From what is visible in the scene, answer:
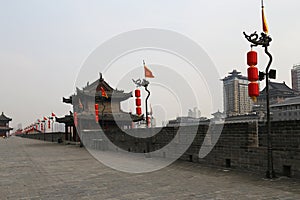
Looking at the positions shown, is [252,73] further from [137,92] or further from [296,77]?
[296,77]

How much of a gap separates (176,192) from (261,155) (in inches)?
142

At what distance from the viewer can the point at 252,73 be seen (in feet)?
25.9

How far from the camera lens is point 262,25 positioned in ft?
27.4

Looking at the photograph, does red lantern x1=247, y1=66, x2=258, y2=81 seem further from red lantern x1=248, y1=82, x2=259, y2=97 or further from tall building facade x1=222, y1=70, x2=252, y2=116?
tall building facade x1=222, y1=70, x2=252, y2=116

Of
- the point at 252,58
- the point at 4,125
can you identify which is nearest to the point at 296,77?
the point at 252,58

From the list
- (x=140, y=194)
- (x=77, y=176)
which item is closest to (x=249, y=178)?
(x=140, y=194)

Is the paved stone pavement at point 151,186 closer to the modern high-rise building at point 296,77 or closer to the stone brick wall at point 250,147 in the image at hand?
the stone brick wall at point 250,147

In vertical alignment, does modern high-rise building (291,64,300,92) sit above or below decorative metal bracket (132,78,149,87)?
above

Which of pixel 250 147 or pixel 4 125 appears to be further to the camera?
pixel 4 125

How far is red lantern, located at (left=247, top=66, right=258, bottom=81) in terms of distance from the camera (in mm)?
7859

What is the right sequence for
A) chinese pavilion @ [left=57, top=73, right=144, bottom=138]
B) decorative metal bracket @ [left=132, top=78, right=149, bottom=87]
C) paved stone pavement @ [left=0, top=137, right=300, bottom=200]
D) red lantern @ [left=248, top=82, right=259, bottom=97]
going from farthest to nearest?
chinese pavilion @ [left=57, top=73, right=144, bottom=138] < decorative metal bracket @ [left=132, top=78, right=149, bottom=87] < red lantern @ [left=248, top=82, right=259, bottom=97] < paved stone pavement @ [left=0, top=137, right=300, bottom=200]

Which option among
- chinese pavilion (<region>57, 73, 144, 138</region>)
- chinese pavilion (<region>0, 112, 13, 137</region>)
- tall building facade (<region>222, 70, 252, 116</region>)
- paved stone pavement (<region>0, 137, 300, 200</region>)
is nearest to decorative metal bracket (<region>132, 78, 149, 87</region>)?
paved stone pavement (<region>0, 137, 300, 200</region>)

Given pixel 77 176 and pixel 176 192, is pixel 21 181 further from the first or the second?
pixel 176 192

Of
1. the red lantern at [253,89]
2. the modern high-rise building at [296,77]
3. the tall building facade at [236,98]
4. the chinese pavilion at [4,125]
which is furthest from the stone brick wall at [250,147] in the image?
the chinese pavilion at [4,125]
